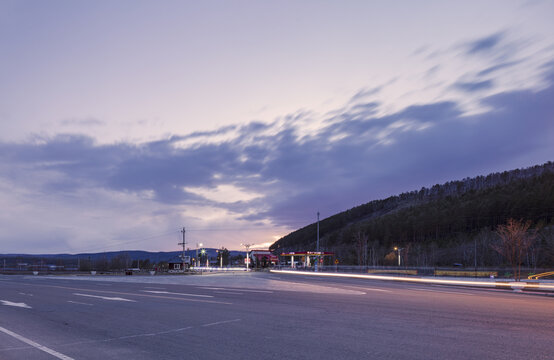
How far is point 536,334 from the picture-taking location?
30.5ft

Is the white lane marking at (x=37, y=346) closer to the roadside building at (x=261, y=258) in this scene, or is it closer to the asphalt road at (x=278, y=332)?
the asphalt road at (x=278, y=332)

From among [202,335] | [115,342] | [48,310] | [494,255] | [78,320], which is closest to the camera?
[115,342]

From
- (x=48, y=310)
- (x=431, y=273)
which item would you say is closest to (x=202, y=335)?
(x=48, y=310)

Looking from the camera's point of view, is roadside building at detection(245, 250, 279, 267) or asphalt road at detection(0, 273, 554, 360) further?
roadside building at detection(245, 250, 279, 267)

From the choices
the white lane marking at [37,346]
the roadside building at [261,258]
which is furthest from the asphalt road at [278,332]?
the roadside building at [261,258]

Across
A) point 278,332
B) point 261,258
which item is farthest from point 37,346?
point 261,258

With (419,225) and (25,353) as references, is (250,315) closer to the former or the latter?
(25,353)

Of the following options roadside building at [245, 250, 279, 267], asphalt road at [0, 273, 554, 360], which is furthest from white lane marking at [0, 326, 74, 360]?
roadside building at [245, 250, 279, 267]

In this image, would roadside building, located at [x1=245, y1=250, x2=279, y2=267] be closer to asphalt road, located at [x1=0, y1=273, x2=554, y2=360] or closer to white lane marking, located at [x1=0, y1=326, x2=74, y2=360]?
asphalt road, located at [x1=0, y1=273, x2=554, y2=360]

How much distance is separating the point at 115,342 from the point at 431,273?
52.5m

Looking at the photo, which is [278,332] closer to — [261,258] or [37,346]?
[37,346]

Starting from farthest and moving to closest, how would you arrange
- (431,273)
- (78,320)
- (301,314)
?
(431,273) → (301,314) → (78,320)

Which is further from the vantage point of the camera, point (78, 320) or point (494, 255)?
point (494, 255)

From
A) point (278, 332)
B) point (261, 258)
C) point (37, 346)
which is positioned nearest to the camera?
point (37, 346)
